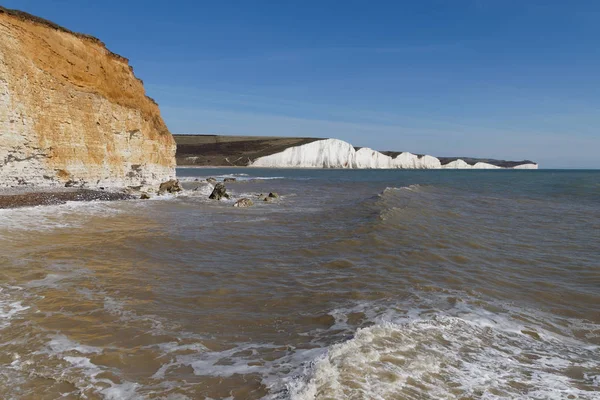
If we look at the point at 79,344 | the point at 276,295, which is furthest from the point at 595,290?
the point at 79,344

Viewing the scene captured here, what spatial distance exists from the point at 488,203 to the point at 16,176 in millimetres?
23879

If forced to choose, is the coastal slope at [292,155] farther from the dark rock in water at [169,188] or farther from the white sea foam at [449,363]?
the white sea foam at [449,363]

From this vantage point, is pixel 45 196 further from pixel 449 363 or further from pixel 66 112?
pixel 449 363

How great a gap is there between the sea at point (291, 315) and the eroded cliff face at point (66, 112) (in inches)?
248

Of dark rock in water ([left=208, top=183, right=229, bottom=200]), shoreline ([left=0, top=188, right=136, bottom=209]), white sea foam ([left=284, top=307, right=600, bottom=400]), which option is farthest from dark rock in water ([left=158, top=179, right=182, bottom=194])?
white sea foam ([left=284, top=307, right=600, bottom=400])

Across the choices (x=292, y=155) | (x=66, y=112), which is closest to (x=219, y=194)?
(x=66, y=112)

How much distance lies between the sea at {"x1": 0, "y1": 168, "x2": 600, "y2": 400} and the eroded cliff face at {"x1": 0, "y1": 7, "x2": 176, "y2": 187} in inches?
248

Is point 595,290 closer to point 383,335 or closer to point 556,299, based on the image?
point 556,299

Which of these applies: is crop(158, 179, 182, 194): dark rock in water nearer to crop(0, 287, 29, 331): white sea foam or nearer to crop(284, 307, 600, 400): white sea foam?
crop(0, 287, 29, 331): white sea foam

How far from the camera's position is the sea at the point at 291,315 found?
3684mm

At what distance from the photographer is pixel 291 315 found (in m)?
5.44

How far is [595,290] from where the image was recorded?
703 cm

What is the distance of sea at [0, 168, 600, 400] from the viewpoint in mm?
3684

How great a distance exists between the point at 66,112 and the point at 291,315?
17.6 metres
